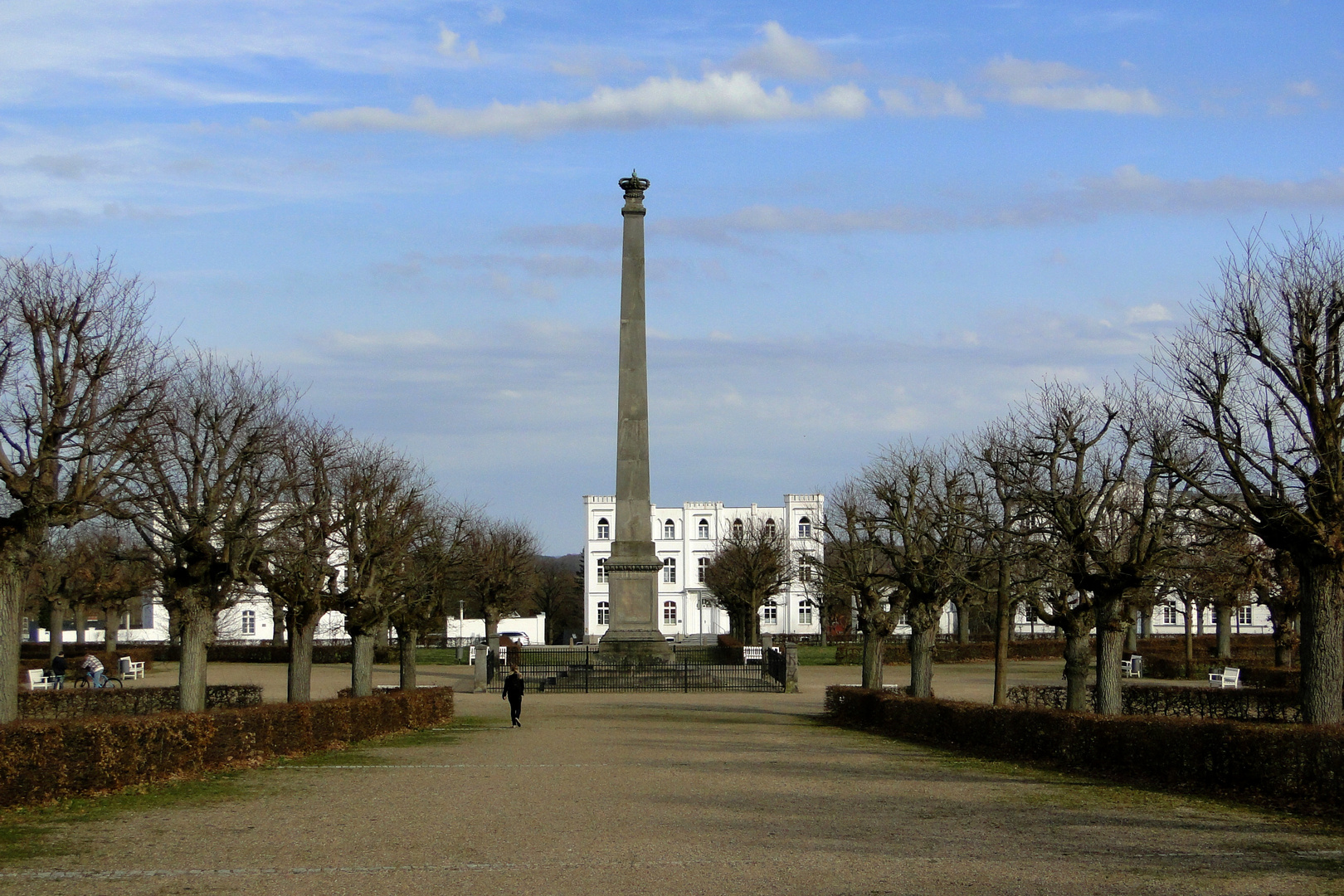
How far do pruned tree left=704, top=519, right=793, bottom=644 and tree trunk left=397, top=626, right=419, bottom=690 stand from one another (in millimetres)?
28806

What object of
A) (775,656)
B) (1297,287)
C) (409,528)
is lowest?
(775,656)

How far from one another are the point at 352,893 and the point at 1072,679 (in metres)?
13.9

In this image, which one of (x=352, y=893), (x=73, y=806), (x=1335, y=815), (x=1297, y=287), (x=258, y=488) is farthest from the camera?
(x=258, y=488)

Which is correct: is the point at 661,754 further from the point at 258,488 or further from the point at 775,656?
the point at 775,656

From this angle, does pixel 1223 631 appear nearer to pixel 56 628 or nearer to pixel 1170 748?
pixel 1170 748

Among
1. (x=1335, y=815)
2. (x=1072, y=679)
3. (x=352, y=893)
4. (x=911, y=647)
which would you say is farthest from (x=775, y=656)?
(x=352, y=893)

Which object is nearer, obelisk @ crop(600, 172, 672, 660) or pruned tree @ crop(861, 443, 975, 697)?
pruned tree @ crop(861, 443, 975, 697)

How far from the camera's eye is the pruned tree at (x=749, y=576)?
198ft

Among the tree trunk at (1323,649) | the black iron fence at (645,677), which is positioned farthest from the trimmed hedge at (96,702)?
the tree trunk at (1323,649)

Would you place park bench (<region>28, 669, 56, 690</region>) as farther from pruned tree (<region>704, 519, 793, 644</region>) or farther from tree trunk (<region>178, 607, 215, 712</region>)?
pruned tree (<region>704, 519, 793, 644</region>)

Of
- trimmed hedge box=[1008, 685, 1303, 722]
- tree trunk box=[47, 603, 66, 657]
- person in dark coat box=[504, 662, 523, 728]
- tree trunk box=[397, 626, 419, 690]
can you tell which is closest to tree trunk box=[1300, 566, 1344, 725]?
trimmed hedge box=[1008, 685, 1303, 722]

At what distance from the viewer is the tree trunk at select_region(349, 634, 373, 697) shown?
26.5 m

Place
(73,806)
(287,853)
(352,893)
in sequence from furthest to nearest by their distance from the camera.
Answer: (73,806) < (287,853) < (352,893)

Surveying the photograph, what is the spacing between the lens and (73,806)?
12.8 meters
